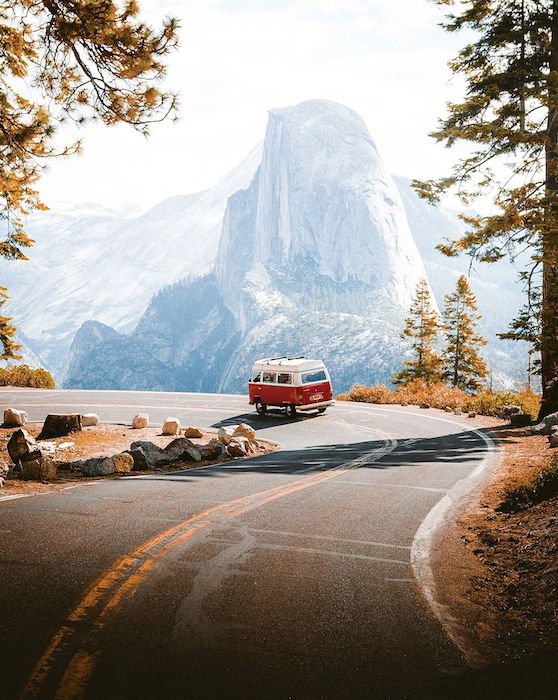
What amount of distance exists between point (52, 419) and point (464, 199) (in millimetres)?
15242

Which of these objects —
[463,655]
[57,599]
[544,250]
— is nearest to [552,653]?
[463,655]

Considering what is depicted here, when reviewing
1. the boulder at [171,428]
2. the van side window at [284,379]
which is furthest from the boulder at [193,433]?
the van side window at [284,379]

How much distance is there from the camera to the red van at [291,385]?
24.9 m

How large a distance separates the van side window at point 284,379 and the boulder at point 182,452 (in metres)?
10.5

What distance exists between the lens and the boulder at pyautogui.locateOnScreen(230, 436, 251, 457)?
15.6 m

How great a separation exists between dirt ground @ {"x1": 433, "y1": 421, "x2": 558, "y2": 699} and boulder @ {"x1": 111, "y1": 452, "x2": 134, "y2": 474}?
23.8 ft

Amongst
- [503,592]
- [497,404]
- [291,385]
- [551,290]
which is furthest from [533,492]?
[497,404]

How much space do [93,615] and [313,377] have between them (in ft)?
69.9

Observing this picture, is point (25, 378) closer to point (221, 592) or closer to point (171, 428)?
point (171, 428)

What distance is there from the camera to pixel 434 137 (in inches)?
789

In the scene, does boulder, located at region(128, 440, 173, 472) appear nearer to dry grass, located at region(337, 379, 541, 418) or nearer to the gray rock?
the gray rock

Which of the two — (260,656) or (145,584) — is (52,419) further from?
(260,656)

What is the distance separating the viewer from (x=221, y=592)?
4.98 meters

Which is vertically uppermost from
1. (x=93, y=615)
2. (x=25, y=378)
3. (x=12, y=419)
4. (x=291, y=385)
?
(x=25, y=378)
